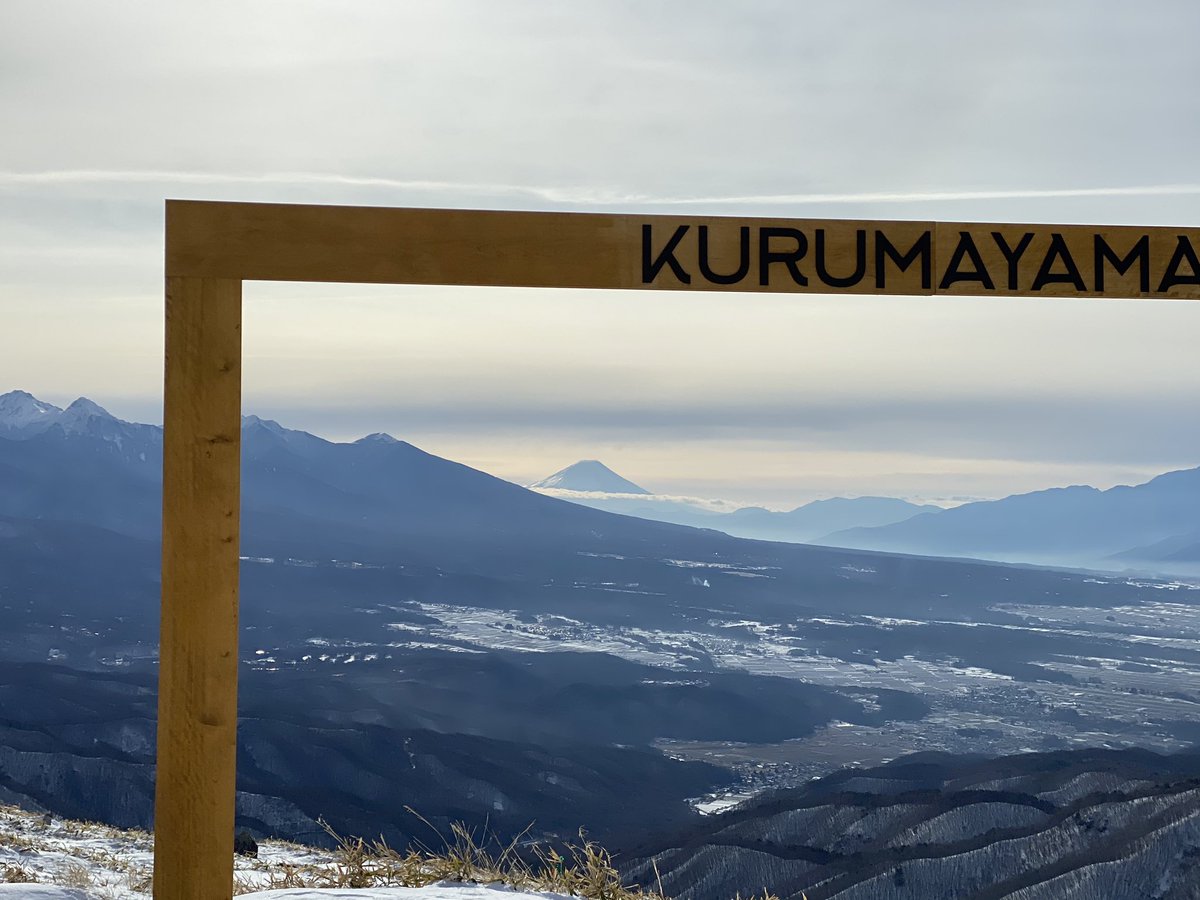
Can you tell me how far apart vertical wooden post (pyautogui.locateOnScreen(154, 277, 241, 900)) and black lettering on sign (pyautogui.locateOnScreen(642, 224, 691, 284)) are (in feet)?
6.19

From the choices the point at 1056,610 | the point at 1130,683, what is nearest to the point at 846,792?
the point at 1130,683

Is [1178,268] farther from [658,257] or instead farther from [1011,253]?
[658,257]

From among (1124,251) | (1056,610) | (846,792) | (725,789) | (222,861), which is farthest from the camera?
(1056,610)

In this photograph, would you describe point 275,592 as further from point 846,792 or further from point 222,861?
point 222,861

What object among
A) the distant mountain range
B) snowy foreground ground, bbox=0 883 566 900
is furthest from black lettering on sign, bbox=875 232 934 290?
the distant mountain range

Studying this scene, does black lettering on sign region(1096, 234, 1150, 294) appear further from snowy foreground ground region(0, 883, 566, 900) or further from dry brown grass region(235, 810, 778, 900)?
snowy foreground ground region(0, 883, 566, 900)

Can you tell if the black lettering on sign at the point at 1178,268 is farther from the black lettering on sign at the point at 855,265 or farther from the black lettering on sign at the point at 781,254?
the black lettering on sign at the point at 781,254

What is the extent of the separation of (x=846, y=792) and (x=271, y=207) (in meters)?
39.6

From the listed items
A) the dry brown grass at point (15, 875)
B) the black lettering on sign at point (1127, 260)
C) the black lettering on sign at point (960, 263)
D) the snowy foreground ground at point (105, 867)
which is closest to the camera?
the black lettering on sign at point (960, 263)

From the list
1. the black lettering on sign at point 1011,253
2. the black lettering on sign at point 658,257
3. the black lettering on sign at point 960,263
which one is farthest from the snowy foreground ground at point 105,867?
the black lettering on sign at point 1011,253

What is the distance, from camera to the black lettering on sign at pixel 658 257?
15.4 ft

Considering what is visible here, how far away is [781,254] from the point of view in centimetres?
474

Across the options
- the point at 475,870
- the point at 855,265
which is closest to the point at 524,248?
the point at 855,265

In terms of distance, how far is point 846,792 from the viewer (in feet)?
131
